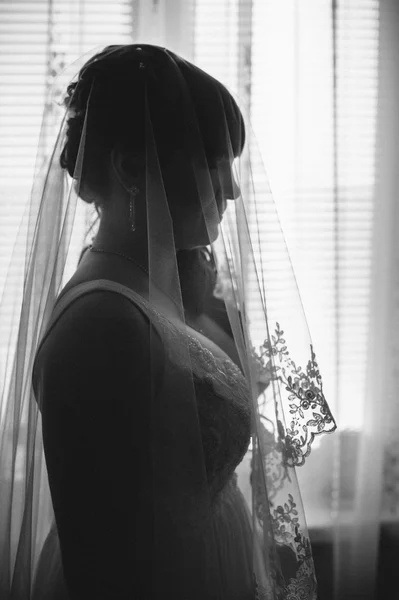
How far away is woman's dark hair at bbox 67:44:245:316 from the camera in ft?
2.48

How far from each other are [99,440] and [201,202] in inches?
13.6

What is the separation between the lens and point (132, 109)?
76 centimetres

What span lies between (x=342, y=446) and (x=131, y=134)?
1.07 m

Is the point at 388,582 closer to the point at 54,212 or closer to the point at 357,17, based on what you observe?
the point at 54,212

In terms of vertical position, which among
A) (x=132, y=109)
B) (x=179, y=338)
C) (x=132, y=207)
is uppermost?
(x=132, y=109)

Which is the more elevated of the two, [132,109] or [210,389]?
[132,109]

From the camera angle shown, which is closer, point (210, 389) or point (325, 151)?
point (210, 389)

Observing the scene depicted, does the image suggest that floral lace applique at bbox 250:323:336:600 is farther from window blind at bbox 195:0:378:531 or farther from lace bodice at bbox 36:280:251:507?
window blind at bbox 195:0:378:531

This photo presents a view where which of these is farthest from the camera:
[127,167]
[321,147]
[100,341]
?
[321,147]

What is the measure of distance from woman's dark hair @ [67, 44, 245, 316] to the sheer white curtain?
2.18 feet

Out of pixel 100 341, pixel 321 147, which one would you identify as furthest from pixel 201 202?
pixel 321 147

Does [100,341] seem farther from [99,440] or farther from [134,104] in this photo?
[134,104]

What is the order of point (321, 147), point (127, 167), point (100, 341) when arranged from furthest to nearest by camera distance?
point (321, 147) → point (127, 167) → point (100, 341)

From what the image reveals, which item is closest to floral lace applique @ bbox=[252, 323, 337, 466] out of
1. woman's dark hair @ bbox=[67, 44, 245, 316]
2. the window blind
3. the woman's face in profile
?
the woman's face in profile
